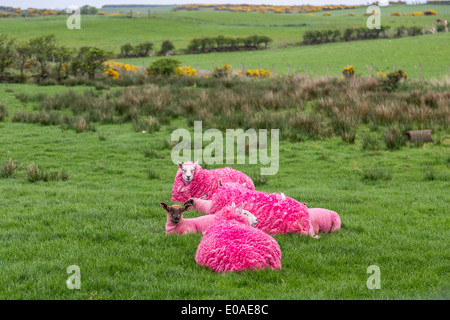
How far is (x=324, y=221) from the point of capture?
7.12 metres

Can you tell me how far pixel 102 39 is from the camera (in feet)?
239

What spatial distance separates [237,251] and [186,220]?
5.19 feet

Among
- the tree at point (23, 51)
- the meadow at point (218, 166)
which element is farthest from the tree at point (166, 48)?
the meadow at point (218, 166)

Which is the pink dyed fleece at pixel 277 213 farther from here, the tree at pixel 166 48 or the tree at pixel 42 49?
the tree at pixel 166 48

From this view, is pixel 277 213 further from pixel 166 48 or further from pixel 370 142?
pixel 166 48

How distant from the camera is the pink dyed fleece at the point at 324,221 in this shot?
7.08 metres

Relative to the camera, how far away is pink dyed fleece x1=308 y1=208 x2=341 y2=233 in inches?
279

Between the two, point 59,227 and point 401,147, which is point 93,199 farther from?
point 401,147

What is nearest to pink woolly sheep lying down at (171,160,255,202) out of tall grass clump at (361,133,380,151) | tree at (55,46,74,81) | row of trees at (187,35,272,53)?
tall grass clump at (361,133,380,151)

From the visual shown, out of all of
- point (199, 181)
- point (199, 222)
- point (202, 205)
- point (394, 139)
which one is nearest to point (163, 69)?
point (394, 139)

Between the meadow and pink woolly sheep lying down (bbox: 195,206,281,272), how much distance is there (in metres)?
0.15

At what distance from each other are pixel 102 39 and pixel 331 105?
6076cm

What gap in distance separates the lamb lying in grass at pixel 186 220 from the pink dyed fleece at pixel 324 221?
42.1 inches

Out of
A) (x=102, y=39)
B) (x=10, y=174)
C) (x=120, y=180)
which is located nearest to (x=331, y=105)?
(x=120, y=180)
